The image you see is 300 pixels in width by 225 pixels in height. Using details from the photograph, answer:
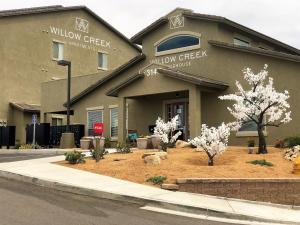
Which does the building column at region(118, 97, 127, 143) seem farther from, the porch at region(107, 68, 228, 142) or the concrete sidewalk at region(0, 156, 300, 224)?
the concrete sidewalk at region(0, 156, 300, 224)

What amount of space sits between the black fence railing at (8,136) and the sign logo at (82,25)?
13569 mm

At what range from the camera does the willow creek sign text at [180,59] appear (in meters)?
24.3

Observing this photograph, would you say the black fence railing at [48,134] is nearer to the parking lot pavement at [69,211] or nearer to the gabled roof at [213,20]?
the gabled roof at [213,20]

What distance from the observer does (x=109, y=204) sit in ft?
35.3

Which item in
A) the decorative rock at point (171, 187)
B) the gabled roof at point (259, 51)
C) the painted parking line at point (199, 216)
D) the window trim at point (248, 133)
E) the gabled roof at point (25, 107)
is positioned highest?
the gabled roof at point (259, 51)

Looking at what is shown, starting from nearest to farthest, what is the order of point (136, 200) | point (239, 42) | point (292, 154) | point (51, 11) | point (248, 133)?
1. point (136, 200)
2. point (292, 154)
3. point (248, 133)
4. point (239, 42)
5. point (51, 11)

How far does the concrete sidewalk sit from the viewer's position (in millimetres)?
10367

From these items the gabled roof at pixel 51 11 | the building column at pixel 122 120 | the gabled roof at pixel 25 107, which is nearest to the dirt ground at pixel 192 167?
the building column at pixel 122 120

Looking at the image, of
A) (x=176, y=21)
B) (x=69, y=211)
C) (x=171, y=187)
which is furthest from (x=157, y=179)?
(x=176, y=21)

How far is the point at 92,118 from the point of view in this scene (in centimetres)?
2972

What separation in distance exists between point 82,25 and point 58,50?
3485 mm

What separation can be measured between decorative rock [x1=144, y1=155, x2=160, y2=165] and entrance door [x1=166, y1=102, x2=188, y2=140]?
9.60 m

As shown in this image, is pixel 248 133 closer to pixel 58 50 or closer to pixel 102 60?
pixel 58 50

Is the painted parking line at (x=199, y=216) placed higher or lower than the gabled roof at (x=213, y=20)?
lower
